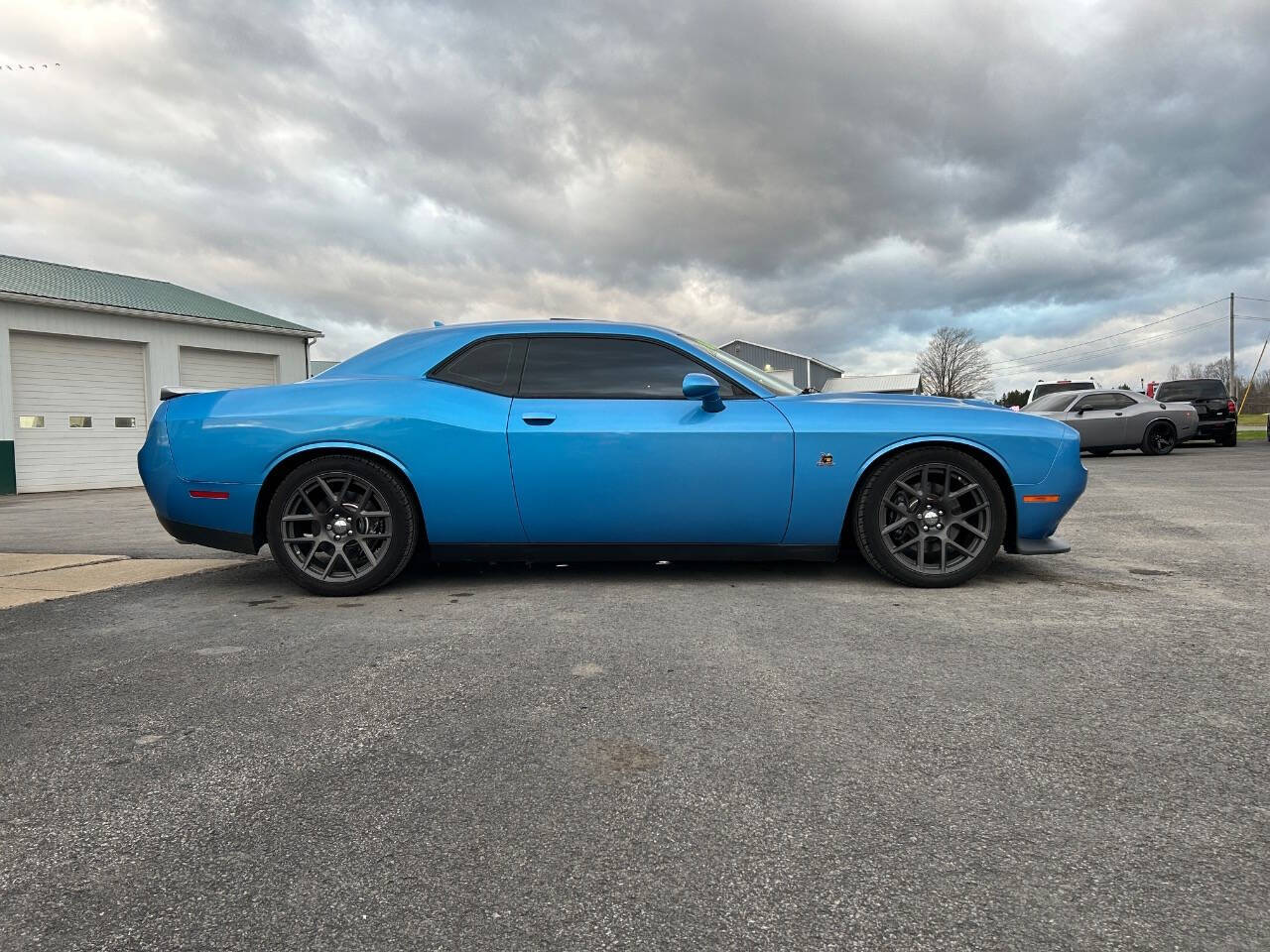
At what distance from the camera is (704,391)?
3.62m

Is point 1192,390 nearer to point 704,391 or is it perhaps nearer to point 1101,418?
point 1101,418

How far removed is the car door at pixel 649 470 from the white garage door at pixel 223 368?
15.0 m

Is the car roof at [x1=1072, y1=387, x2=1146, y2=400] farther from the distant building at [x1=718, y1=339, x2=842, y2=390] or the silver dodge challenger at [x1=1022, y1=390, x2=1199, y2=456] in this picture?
the distant building at [x1=718, y1=339, x2=842, y2=390]

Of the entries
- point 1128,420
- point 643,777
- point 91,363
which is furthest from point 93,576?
point 1128,420

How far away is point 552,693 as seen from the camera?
7.47ft

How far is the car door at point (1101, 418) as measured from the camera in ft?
49.6

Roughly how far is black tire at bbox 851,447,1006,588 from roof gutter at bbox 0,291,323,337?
1614 cm

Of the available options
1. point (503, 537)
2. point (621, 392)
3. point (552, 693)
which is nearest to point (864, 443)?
point (621, 392)

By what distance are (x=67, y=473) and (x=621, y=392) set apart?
15.7 meters

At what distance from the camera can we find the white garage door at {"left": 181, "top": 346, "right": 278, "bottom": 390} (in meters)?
16.5

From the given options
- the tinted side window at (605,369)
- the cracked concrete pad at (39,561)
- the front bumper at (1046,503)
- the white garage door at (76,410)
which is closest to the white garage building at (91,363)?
the white garage door at (76,410)

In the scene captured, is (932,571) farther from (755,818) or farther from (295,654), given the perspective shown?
(295,654)

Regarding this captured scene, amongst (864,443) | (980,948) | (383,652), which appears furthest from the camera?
(864,443)

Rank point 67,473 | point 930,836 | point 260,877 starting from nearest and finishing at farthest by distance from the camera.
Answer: point 260,877 → point 930,836 → point 67,473
